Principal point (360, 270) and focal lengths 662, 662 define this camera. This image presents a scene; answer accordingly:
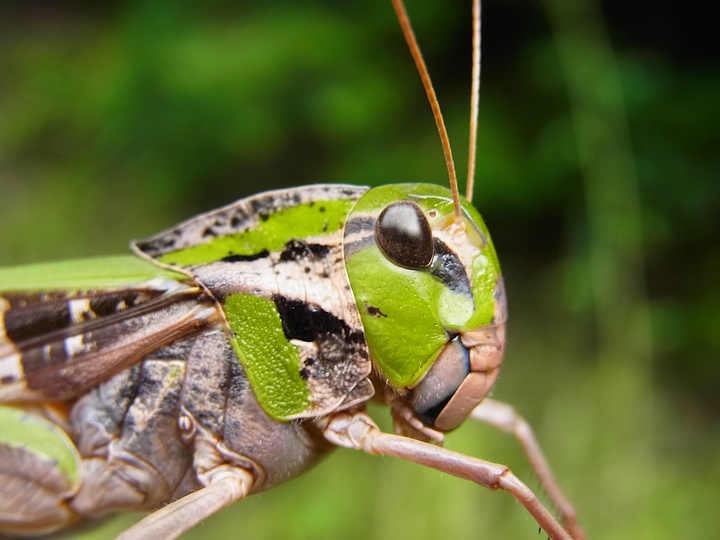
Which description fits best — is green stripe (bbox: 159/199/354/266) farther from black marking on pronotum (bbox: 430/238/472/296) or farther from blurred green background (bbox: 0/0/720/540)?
blurred green background (bbox: 0/0/720/540)

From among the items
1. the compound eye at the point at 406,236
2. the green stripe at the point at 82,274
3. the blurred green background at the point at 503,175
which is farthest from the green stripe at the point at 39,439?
the blurred green background at the point at 503,175

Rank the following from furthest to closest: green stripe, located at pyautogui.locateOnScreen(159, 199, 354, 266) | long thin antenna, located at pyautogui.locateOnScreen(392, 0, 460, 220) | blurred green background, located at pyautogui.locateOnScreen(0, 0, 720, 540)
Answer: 1. blurred green background, located at pyautogui.locateOnScreen(0, 0, 720, 540)
2. green stripe, located at pyautogui.locateOnScreen(159, 199, 354, 266)
3. long thin antenna, located at pyautogui.locateOnScreen(392, 0, 460, 220)

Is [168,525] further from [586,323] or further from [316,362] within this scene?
[586,323]

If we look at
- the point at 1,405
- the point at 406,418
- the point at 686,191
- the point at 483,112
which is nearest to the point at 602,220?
the point at 686,191

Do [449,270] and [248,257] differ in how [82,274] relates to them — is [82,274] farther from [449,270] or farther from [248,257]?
[449,270]

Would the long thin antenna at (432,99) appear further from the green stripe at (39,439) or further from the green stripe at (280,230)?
the green stripe at (39,439)

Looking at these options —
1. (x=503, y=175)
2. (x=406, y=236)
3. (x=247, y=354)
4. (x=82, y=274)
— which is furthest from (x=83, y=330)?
(x=503, y=175)

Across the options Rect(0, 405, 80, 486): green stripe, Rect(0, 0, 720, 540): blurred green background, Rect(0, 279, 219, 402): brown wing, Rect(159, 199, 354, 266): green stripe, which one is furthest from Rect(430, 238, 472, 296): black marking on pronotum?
Rect(0, 0, 720, 540): blurred green background
